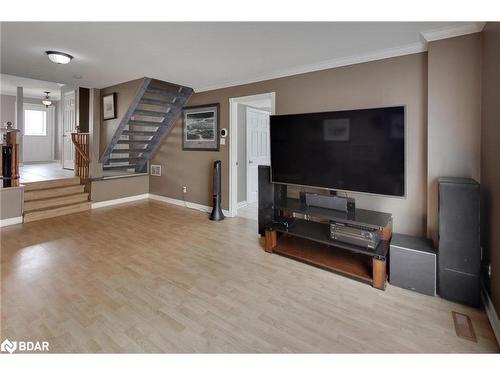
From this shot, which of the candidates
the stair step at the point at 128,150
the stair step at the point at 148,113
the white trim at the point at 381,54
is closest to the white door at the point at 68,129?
the stair step at the point at 128,150

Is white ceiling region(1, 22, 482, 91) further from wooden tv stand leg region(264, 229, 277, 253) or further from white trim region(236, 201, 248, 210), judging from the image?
white trim region(236, 201, 248, 210)

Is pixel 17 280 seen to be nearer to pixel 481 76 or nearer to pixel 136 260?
pixel 136 260

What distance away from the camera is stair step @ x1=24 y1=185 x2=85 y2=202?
4.47 m

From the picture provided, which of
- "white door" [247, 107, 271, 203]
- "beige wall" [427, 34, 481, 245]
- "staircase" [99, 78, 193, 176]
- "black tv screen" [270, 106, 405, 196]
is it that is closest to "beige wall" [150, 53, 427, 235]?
"beige wall" [427, 34, 481, 245]

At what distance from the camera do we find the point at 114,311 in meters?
1.96

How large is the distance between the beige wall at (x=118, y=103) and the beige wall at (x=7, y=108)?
203 inches

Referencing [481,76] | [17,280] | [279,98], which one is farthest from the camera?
[279,98]

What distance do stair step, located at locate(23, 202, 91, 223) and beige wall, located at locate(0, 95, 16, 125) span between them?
5490 millimetres

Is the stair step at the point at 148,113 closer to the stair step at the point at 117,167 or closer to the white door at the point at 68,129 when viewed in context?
the stair step at the point at 117,167

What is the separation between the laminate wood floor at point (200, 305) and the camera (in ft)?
5.47

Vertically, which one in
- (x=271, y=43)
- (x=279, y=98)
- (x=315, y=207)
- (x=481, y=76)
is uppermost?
(x=271, y=43)

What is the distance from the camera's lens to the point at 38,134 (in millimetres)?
8508
